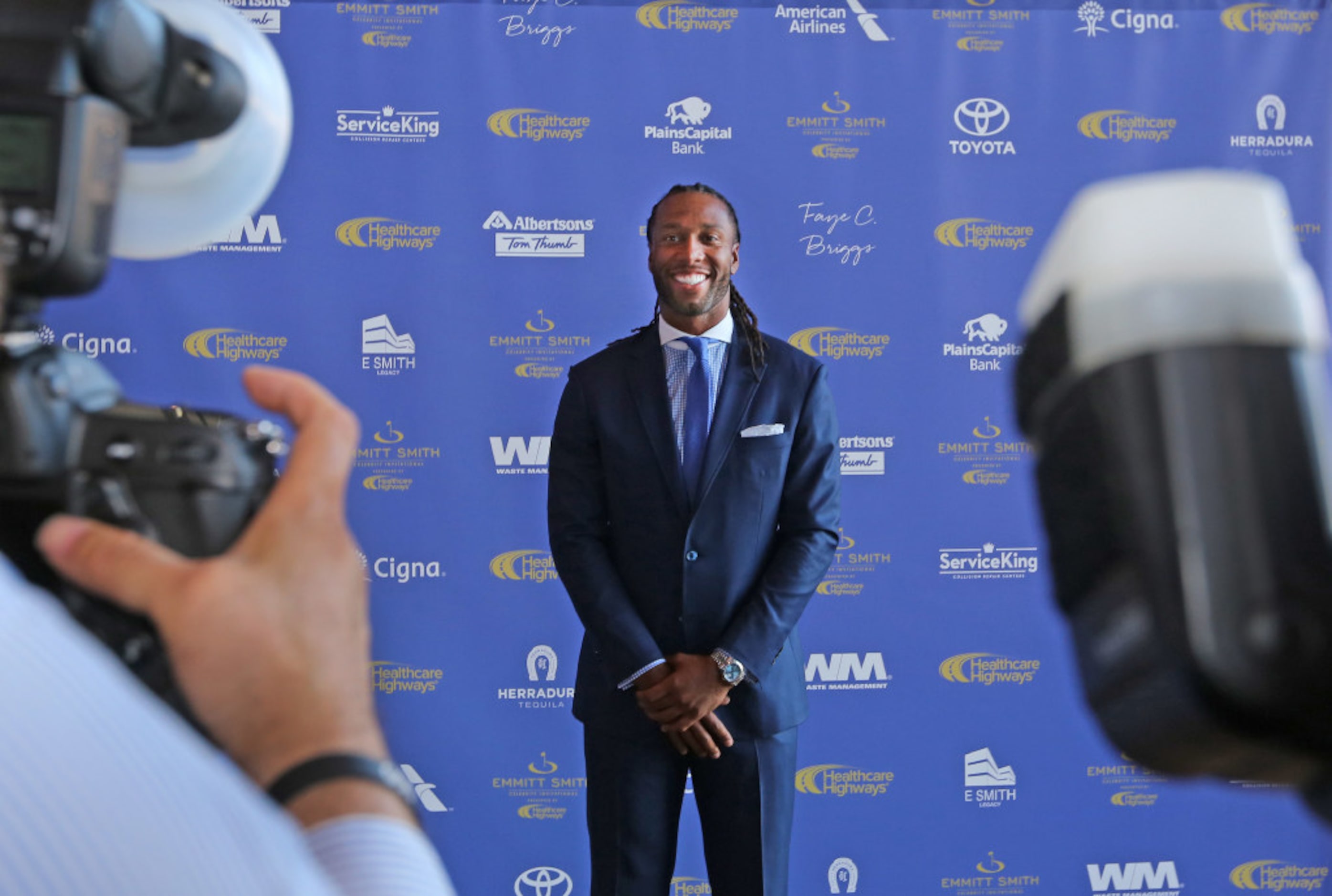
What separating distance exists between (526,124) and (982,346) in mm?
1344

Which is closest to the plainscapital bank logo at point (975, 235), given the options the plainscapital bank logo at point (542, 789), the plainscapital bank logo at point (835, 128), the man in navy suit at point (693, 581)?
the plainscapital bank logo at point (835, 128)

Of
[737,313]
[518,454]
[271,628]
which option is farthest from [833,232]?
[271,628]

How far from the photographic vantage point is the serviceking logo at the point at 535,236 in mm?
2908

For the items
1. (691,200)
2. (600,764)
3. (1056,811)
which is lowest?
(1056,811)

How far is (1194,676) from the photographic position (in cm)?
32

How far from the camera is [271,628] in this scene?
0.41 meters

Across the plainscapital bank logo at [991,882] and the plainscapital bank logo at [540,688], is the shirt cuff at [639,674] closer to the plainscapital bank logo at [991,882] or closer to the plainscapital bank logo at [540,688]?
the plainscapital bank logo at [540,688]

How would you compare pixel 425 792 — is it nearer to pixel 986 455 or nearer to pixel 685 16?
pixel 986 455

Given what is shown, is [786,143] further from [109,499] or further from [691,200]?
[109,499]

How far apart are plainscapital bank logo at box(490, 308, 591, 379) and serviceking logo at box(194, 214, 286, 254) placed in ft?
2.16

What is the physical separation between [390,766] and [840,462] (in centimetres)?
260

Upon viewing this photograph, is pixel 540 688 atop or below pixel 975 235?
below

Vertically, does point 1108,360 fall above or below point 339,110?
below

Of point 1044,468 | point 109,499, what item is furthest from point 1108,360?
point 109,499
